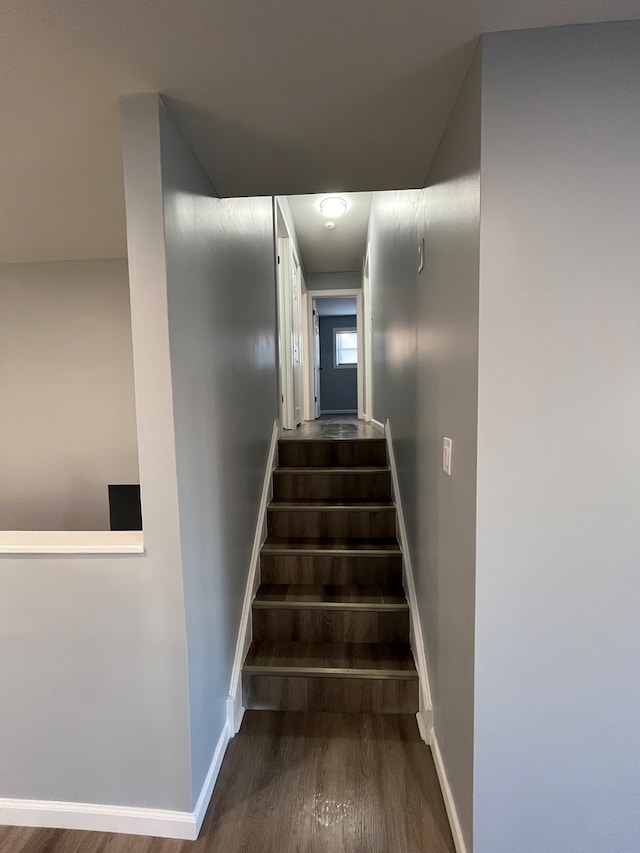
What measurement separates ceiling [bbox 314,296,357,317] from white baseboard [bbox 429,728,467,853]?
6146 mm

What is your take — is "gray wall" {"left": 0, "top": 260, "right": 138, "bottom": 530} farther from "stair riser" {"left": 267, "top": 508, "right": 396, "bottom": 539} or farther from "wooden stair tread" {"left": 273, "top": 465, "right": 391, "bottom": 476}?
"stair riser" {"left": 267, "top": 508, "right": 396, "bottom": 539}

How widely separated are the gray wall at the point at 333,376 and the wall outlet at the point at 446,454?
6.91m

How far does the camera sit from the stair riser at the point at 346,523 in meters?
2.57

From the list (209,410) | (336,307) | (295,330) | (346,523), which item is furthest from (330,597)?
(336,307)

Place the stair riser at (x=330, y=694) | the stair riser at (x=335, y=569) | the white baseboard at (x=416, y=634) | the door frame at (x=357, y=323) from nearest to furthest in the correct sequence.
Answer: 1. the white baseboard at (x=416, y=634)
2. the stair riser at (x=330, y=694)
3. the stair riser at (x=335, y=569)
4. the door frame at (x=357, y=323)

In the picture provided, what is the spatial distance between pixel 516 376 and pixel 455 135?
2.67ft

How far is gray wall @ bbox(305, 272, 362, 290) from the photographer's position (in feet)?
19.2

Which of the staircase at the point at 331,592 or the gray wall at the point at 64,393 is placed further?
the gray wall at the point at 64,393

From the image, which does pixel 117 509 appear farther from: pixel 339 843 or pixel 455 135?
pixel 455 135

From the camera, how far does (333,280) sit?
19.3ft

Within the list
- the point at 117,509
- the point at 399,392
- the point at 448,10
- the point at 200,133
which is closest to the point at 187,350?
the point at 200,133

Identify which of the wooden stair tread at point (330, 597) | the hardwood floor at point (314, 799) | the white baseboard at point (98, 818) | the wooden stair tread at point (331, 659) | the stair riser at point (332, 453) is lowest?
the hardwood floor at point (314, 799)

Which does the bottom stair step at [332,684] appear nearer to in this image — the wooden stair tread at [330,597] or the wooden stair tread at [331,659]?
the wooden stair tread at [331,659]

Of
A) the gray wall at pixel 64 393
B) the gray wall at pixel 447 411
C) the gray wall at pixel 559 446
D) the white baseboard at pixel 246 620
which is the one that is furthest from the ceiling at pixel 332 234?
the gray wall at pixel 559 446
